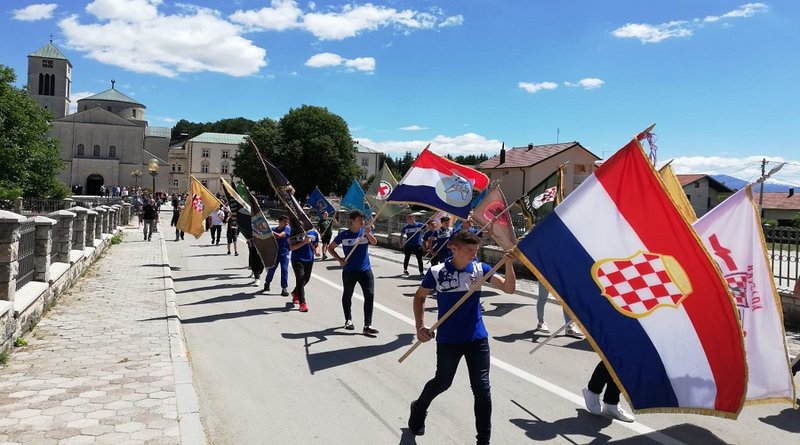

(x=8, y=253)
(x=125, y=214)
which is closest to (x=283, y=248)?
(x=8, y=253)

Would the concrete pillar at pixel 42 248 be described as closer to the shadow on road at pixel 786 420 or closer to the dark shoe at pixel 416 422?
the dark shoe at pixel 416 422

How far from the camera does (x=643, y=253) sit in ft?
14.7

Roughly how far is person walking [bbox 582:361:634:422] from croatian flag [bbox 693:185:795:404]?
41.6 inches

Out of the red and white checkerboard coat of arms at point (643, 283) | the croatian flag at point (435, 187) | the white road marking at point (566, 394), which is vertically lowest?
the white road marking at point (566, 394)

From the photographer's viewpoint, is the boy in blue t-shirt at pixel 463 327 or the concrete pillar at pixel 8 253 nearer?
the boy in blue t-shirt at pixel 463 327

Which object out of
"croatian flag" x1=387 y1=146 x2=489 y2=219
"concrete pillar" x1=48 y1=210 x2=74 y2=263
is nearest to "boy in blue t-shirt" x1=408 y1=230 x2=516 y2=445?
"croatian flag" x1=387 y1=146 x2=489 y2=219

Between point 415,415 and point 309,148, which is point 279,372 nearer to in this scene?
point 415,415

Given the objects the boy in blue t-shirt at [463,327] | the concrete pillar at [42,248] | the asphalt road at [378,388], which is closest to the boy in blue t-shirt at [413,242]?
the asphalt road at [378,388]

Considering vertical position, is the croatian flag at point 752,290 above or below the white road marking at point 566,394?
above

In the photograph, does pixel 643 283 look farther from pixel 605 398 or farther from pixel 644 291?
pixel 605 398

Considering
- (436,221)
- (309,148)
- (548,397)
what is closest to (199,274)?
(436,221)

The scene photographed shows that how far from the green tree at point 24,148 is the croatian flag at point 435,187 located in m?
37.2

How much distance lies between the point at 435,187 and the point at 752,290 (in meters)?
4.83

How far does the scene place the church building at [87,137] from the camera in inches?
3413
